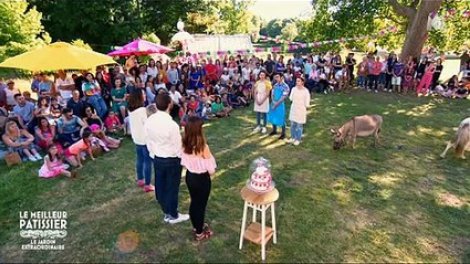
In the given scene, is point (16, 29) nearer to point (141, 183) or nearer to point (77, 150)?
point (77, 150)

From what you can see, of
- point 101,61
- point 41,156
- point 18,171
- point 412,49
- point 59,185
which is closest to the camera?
point 59,185

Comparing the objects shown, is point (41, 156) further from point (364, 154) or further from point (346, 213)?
point (364, 154)

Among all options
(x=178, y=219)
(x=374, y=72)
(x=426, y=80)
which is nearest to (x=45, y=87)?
(x=178, y=219)

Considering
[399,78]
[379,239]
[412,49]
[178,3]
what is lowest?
[379,239]

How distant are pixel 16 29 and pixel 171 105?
55.8ft

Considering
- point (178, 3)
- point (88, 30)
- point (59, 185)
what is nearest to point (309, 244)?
point (59, 185)

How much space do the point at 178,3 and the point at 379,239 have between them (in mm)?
25101

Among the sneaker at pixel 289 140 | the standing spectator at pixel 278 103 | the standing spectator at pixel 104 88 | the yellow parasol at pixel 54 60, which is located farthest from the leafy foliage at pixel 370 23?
the yellow parasol at pixel 54 60

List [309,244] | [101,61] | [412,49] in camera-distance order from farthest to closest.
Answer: [412,49] < [101,61] < [309,244]

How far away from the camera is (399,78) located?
14062mm

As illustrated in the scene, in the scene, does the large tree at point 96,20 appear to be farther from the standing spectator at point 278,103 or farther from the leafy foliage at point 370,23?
the standing spectator at point 278,103

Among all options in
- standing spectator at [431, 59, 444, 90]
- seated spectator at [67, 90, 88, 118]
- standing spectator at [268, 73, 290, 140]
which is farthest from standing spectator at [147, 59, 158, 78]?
standing spectator at [431, 59, 444, 90]

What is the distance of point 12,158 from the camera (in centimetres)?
708

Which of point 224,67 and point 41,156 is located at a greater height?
point 224,67
